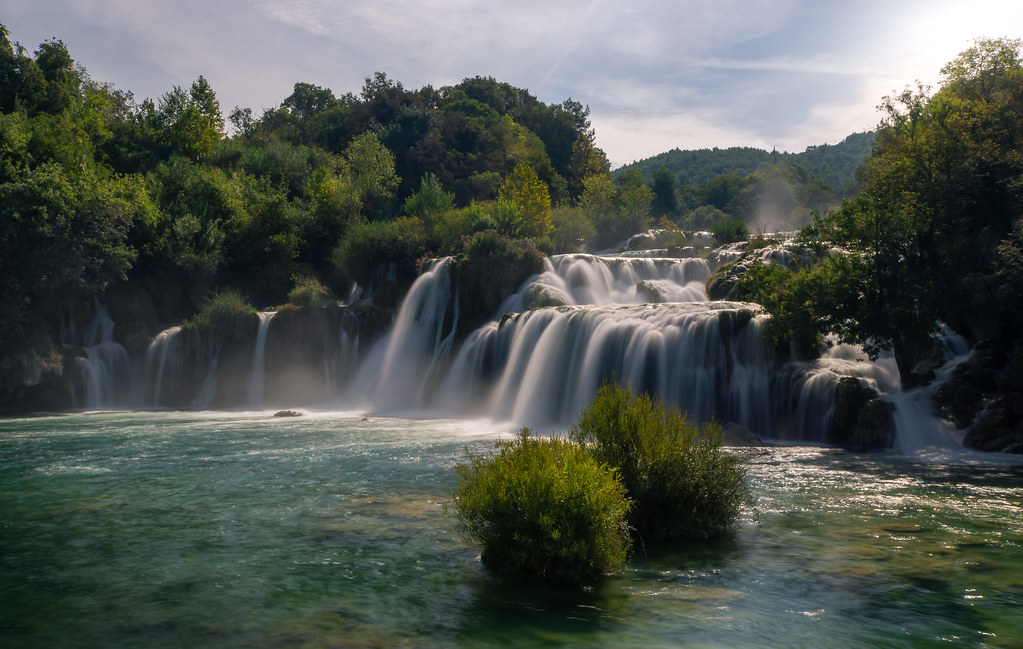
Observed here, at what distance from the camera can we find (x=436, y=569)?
9570 mm

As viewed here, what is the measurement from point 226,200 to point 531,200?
63.2 feet

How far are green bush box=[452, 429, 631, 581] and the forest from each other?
1384 centimetres

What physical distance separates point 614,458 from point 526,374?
56.0 feet

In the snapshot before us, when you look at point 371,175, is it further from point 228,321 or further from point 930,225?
point 930,225

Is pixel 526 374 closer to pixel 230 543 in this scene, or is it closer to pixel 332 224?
pixel 230 543

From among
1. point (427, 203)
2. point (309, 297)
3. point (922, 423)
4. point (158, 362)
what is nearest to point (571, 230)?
point (427, 203)

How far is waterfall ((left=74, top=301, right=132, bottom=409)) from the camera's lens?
118 feet

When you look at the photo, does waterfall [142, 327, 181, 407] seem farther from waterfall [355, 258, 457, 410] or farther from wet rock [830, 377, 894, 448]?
wet rock [830, 377, 894, 448]

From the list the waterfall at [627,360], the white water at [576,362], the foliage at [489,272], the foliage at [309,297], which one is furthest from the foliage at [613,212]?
the waterfall at [627,360]

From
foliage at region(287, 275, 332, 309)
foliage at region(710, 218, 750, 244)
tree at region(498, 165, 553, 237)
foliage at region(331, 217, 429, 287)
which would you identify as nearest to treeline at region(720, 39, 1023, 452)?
foliage at region(710, 218, 750, 244)

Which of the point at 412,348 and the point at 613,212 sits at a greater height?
the point at 613,212

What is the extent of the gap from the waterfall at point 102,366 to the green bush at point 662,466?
32977 mm

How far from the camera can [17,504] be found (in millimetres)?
13875

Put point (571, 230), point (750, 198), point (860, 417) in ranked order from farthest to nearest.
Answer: point (750, 198)
point (571, 230)
point (860, 417)
